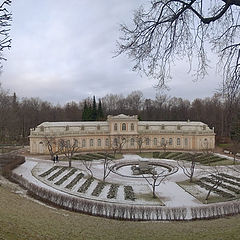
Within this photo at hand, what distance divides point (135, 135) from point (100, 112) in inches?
795

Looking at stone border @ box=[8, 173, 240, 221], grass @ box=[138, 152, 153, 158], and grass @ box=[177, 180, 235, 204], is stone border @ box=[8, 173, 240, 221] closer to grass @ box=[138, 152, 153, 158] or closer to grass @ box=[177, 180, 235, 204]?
grass @ box=[177, 180, 235, 204]

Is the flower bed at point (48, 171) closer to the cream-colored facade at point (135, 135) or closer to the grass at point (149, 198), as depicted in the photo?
the grass at point (149, 198)

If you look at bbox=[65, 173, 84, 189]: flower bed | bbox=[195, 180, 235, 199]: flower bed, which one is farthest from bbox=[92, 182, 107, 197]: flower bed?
bbox=[195, 180, 235, 199]: flower bed

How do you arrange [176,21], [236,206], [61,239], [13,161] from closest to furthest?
[176,21] < [61,239] < [236,206] < [13,161]

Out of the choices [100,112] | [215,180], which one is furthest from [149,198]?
[100,112]

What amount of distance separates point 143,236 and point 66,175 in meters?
18.5

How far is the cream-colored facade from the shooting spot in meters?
47.2

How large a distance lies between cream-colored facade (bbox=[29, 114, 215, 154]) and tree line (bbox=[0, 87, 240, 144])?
4.56m

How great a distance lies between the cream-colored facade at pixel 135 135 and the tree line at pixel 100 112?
4562 millimetres

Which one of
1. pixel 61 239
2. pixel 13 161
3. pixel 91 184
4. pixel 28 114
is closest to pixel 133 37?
pixel 61 239

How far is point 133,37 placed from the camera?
7.38m

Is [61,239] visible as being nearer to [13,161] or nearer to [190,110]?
[13,161]

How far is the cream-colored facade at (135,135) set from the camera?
47.2 meters

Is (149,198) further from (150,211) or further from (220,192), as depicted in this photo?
(220,192)
